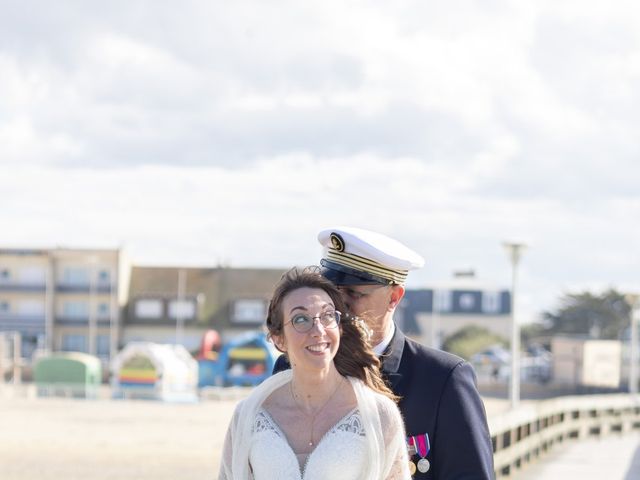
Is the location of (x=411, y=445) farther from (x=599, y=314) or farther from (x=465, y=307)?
(x=599, y=314)

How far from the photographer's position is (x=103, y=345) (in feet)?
267

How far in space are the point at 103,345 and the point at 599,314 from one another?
126 ft

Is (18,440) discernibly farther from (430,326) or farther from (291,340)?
(430,326)

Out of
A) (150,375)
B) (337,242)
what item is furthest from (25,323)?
(337,242)

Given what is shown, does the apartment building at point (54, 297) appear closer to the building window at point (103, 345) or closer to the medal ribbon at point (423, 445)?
the building window at point (103, 345)

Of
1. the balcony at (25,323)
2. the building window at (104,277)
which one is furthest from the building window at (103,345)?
the balcony at (25,323)

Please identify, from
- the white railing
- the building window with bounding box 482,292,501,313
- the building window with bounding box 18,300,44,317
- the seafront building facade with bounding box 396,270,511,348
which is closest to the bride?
the white railing

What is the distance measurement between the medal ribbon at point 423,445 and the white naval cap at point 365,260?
1.59ft

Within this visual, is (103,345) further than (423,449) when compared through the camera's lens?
Yes

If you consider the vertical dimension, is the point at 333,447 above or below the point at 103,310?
above

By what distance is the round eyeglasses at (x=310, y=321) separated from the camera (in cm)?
337

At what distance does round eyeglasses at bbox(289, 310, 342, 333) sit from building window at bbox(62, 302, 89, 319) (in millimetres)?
80045

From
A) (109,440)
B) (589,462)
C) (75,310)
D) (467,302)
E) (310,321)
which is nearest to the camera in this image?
(310,321)

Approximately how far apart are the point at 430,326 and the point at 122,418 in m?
53.1
